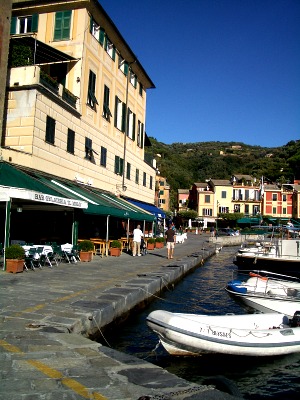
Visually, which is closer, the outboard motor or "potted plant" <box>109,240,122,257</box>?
the outboard motor

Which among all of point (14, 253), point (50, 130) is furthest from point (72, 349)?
point (50, 130)

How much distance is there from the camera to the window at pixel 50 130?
58.2 feet

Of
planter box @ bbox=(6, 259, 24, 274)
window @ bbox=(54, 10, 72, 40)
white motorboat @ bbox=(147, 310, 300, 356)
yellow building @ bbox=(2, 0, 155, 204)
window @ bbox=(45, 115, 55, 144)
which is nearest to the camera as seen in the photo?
white motorboat @ bbox=(147, 310, 300, 356)

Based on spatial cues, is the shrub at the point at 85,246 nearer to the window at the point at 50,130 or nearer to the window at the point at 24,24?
the window at the point at 50,130

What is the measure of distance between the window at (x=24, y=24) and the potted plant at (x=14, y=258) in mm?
15182

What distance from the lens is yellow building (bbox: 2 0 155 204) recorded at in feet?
55.2

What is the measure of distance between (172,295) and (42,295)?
548 centimetres

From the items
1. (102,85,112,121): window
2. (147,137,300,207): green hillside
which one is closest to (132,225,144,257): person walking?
(102,85,112,121): window

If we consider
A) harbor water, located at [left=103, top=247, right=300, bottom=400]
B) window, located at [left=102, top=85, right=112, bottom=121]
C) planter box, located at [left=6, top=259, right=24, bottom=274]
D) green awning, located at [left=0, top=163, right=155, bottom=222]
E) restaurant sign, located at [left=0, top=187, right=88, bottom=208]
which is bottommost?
harbor water, located at [left=103, top=247, right=300, bottom=400]

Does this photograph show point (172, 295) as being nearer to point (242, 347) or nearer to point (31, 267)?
point (31, 267)

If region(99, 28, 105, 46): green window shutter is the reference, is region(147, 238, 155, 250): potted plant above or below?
below

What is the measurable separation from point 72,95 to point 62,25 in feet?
14.7

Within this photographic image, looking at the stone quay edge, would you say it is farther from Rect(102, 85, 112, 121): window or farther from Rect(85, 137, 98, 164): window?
Rect(102, 85, 112, 121): window

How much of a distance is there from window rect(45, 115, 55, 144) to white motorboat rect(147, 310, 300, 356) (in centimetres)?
1298
